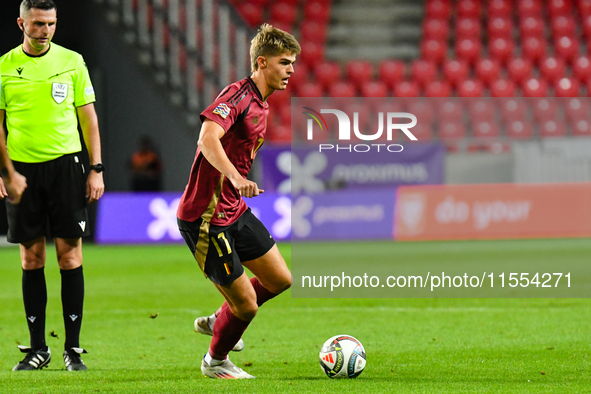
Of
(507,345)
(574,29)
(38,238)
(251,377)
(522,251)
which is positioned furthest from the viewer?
(574,29)

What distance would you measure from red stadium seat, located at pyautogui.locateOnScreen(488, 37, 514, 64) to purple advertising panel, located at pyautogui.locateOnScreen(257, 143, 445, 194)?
4.73 meters

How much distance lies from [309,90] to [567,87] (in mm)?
5354

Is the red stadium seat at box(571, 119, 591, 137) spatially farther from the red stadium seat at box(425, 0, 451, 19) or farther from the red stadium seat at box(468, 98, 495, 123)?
the red stadium seat at box(425, 0, 451, 19)

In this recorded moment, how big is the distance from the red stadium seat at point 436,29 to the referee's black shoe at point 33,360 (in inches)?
576

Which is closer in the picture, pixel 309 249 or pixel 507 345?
pixel 507 345

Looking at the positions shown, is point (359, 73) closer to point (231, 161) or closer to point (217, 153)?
point (231, 161)

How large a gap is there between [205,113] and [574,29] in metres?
16.0

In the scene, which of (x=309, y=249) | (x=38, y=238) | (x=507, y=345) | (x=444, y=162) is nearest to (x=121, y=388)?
(x=38, y=238)

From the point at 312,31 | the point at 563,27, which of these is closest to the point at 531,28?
the point at 563,27

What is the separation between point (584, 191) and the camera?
44.2ft

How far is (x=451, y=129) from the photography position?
1600 centimetres

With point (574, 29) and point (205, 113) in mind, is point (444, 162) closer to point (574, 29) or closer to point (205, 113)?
point (574, 29)

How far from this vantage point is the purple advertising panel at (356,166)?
Result: 13.8m

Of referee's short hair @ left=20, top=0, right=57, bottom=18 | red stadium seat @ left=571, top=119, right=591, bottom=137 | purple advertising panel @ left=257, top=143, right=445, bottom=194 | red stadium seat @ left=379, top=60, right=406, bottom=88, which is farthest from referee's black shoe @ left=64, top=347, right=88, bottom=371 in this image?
red stadium seat @ left=379, top=60, right=406, bottom=88
